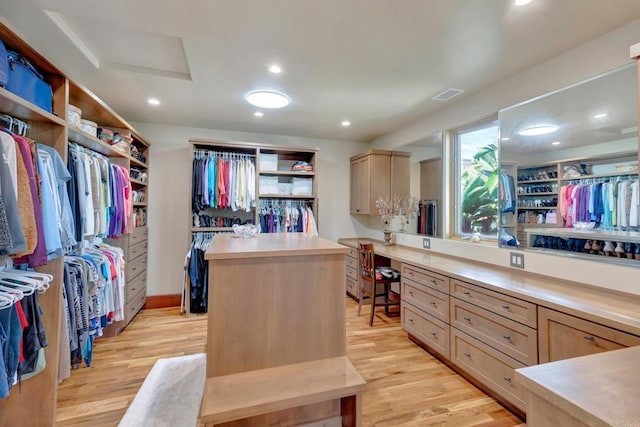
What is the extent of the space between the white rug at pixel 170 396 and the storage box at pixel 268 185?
2.22m

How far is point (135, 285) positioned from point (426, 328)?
339 centimetres

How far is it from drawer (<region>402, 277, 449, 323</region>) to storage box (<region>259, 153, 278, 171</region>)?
2.37 m

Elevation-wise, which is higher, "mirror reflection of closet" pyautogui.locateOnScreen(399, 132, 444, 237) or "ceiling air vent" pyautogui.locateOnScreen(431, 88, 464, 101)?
"ceiling air vent" pyautogui.locateOnScreen(431, 88, 464, 101)

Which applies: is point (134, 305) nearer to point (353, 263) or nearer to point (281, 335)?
point (353, 263)

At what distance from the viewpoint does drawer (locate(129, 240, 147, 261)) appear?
329 centimetres

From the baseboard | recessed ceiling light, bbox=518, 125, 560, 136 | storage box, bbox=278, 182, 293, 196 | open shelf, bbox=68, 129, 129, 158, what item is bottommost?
the baseboard

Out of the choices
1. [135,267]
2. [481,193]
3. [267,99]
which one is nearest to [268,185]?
[267,99]

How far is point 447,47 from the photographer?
2021 mm

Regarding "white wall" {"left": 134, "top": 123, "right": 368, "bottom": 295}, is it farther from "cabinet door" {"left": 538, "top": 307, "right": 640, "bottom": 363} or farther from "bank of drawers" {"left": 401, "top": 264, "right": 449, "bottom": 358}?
"cabinet door" {"left": 538, "top": 307, "right": 640, "bottom": 363}

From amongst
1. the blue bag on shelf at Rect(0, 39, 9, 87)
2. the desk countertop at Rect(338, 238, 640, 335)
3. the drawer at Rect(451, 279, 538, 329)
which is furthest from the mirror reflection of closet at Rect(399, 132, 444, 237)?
the blue bag on shelf at Rect(0, 39, 9, 87)

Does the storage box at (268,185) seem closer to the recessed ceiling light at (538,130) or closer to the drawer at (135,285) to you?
the drawer at (135,285)

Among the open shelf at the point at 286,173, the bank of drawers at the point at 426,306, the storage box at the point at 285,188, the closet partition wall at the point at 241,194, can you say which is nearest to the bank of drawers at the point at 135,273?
the closet partition wall at the point at 241,194

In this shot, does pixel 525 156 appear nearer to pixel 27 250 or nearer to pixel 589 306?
pixel 589 306

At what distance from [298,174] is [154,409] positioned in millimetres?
3055
